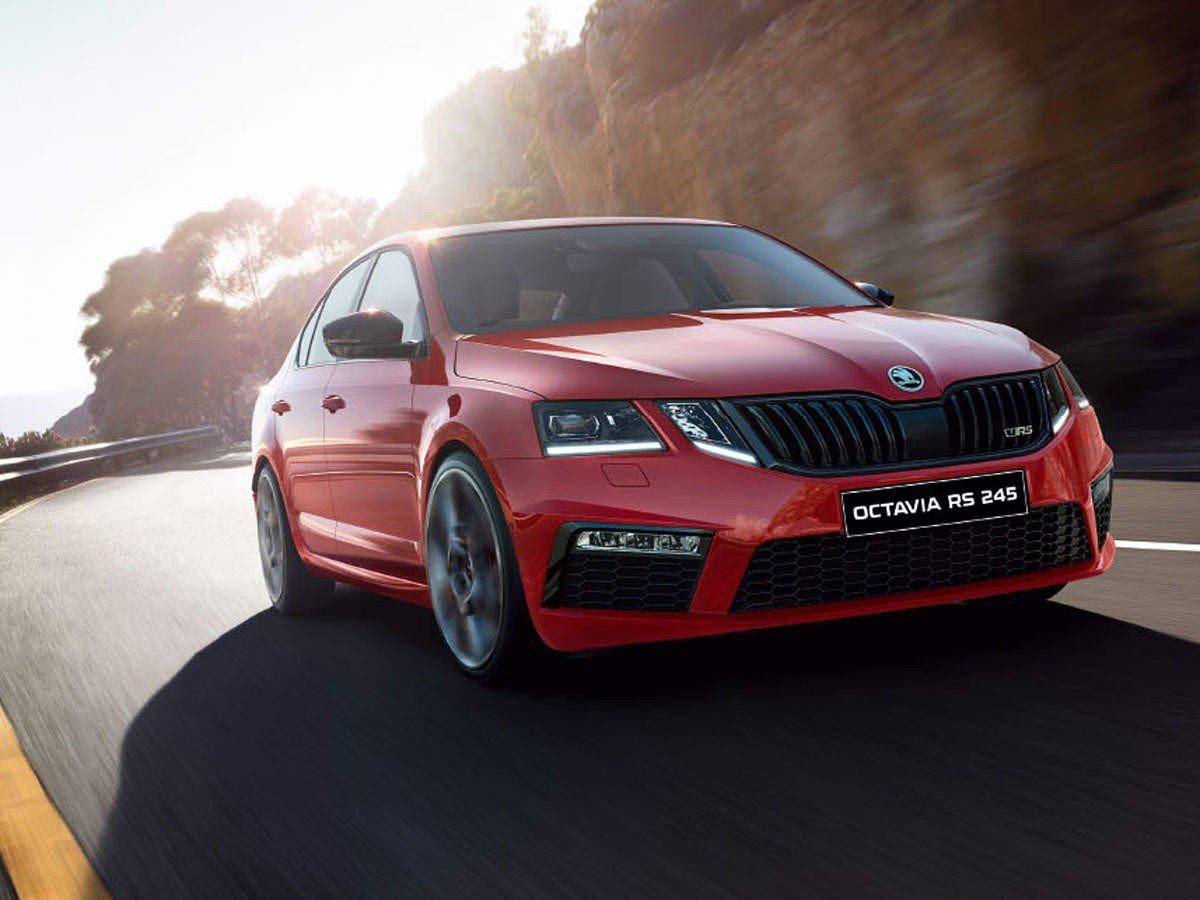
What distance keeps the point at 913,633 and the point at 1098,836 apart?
6.87 feet

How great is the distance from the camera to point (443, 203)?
4815 inches

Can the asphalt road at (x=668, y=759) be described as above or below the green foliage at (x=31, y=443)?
above

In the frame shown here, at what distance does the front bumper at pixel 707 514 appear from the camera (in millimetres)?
4363

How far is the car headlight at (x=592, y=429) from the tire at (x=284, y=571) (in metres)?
2.87

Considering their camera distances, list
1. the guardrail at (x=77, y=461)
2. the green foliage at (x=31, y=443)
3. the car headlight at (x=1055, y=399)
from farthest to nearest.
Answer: the green foliage at (x=31, y=443), the guardrail at (x=77, y=461), the car headlight at (x=1055, y=399)

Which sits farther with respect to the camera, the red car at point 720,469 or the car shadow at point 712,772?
the red car at point 720,469

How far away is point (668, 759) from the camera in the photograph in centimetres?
412

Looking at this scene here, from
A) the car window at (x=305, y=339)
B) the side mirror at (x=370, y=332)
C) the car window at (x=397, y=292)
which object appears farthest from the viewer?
the car window at (x=305, y=339)

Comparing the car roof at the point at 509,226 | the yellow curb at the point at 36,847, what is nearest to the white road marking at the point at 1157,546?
the car roof at the point at 509,226

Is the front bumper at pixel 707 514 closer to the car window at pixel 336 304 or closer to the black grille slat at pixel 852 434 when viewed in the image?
the black grille slat at pixel 852 434

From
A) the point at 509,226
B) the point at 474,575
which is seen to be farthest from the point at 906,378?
the point at 509,226

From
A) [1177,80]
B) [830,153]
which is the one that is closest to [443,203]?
[830,153]

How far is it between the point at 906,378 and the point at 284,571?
3.69m

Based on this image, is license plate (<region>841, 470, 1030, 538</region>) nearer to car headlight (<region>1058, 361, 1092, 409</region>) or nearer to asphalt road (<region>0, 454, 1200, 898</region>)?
asphalt road (<region>0, 454, 1200, 898</region>)
